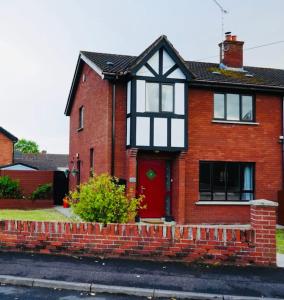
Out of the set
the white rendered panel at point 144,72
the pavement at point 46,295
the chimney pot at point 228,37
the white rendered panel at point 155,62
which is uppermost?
the chimney pot at point 228,37

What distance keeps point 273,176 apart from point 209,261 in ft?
31.1

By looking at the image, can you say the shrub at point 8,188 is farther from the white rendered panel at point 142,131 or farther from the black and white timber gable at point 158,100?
the white rendered panel at point 142,131

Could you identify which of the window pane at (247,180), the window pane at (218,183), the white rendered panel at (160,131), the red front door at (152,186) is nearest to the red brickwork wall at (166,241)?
the white rendered panel at (160,131)

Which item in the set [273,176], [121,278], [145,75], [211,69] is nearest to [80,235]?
[121,278]

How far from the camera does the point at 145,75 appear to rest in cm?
1500

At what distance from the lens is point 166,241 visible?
8.40 metres

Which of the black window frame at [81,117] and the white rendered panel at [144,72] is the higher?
the white rendered panel at [144,72]

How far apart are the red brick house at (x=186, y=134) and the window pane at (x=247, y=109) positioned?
4 centimetres

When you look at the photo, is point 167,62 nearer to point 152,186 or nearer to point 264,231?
point 152,186

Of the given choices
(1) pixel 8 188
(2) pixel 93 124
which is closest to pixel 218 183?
(2) pixel 93 124

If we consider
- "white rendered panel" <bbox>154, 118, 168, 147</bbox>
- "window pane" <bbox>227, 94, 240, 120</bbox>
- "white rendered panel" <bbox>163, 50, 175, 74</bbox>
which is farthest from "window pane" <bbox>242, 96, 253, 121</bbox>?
"white rendered panel" <bbox>154, 118, 168, 147</bbox>

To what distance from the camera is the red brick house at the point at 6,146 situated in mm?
35969

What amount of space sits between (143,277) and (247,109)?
36.4ft

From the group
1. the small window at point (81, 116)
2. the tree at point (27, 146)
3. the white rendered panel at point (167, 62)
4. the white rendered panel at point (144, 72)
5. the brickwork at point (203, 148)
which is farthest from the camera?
the tree at point (27, 146)
